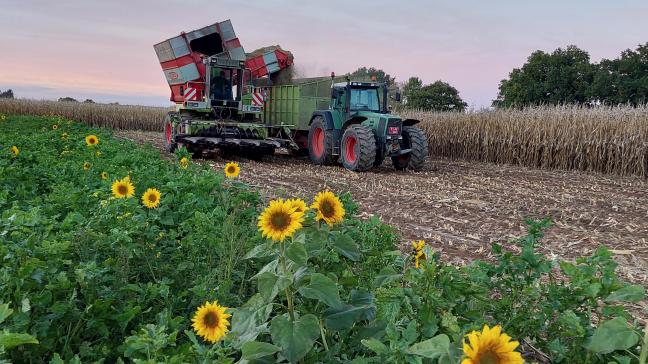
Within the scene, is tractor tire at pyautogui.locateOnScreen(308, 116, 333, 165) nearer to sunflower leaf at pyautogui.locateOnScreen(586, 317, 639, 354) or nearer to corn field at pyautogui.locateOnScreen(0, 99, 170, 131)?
sunflower leaf at pyautogui.locateOnScreen(586, 317, 639, 354)

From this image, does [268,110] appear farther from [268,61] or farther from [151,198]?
[151,198]

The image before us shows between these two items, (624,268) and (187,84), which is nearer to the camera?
(624,268)

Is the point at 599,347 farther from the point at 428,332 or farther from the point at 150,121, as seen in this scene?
the point at 150,121

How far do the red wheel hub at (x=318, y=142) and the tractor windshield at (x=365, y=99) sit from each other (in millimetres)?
1138

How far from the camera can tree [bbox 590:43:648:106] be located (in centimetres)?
3638

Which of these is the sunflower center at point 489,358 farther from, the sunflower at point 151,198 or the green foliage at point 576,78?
the green foliage at point 576,78

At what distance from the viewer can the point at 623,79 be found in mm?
38031

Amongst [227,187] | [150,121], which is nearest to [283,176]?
[227,187]

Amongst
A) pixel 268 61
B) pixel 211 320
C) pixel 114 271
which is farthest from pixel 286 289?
pixel 268 61

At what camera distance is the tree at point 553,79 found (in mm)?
39688

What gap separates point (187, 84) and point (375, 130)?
5.79m

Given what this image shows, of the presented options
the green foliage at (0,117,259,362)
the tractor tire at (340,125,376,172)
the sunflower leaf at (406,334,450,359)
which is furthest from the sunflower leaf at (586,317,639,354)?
the tractor tire at (340,125,376,172)

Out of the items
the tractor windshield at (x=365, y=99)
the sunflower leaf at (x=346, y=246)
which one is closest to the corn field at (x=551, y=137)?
the tractor windshield at (x=365, y=99)

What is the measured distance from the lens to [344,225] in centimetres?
358
